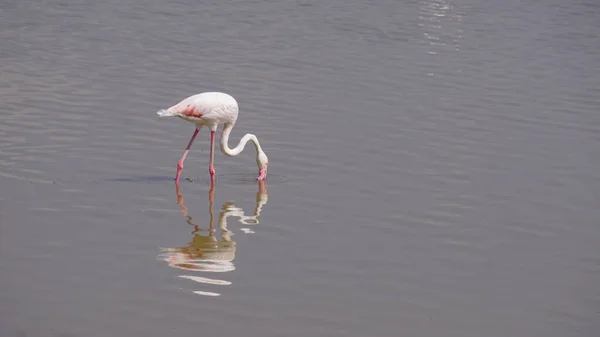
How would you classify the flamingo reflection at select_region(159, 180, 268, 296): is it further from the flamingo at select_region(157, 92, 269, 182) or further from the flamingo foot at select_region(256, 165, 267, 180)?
the flamingo at select_region(157, 92, 269, 182)

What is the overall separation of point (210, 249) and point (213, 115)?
288cm

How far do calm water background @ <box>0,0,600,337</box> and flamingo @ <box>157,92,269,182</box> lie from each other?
0.25 meters

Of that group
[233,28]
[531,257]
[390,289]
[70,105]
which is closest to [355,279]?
[390,289]

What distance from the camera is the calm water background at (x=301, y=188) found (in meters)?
7.59

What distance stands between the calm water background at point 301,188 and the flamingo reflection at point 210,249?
3 centimetres

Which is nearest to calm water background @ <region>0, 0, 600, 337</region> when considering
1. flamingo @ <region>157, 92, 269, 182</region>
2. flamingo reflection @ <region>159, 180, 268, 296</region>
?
flamingo reflection @ <region>159, 180, 268, 296</region>

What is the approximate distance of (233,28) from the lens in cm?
2078

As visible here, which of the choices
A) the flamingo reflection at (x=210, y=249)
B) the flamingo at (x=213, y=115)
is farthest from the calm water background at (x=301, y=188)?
the flamingo at (x=213, y=115)

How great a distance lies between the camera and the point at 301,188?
1084cm

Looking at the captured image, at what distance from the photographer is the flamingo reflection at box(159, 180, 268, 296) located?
27.1 ft

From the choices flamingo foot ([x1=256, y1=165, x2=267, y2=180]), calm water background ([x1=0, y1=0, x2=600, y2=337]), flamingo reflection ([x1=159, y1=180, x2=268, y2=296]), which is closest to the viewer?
calm water background ([x1=0, y1=0, x2=600, y2=337])

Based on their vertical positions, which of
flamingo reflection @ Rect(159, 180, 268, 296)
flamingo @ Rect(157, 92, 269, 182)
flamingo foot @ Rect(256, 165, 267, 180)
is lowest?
flamingo reflection @ Rect(159, 180, 268, 296)

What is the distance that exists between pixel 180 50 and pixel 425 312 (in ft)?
37.1

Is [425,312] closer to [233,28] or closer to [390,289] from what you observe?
[390,289]
